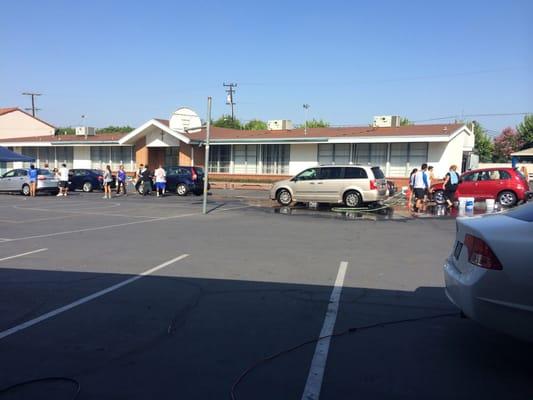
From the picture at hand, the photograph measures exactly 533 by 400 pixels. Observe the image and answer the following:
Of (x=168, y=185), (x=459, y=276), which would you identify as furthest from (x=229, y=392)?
(x=168, y=185)

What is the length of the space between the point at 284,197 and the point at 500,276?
51.4 ft

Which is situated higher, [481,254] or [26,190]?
[481,254]

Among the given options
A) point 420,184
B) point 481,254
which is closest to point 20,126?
point 420,184

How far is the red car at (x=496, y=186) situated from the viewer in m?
18.1

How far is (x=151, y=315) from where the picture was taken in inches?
203

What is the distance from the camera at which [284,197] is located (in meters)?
19.2

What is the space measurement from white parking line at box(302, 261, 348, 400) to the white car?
1.25 metres

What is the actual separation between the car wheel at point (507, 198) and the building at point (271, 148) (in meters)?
8.07

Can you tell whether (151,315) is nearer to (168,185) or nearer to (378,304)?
(378,304)

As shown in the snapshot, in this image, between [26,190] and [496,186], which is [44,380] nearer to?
[496,186]

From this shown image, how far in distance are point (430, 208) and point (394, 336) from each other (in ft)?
47.8

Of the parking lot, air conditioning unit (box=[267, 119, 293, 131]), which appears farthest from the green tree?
the parking lot

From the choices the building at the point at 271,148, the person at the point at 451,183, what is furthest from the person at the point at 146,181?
the person at the point at 451,183

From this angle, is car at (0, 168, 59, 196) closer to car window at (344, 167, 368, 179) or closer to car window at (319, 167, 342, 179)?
car window at (319, 167, 342, 179)
